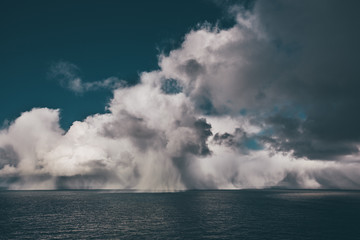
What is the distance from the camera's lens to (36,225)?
9894cm

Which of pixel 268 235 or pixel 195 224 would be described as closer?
pixel 268 235

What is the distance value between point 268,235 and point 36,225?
3939 inches

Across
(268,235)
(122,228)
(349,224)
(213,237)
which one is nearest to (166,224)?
(122,228)

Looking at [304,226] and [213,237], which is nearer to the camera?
[213,237]

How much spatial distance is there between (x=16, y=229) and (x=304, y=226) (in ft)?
410

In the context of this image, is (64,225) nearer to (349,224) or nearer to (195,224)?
(195,224)

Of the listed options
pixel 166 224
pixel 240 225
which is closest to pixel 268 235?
pixel 240 225

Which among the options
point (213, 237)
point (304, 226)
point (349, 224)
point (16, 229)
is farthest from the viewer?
point (349, 224)

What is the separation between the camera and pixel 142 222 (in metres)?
104

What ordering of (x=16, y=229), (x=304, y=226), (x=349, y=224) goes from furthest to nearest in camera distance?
(x=349, y=224) < (x=304, y=226) < (x=16, y=229)

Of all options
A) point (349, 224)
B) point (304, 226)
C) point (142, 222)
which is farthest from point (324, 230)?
point (142, 222)

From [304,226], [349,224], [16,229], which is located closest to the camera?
[16,229]

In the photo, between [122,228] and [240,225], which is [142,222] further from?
[240,225]

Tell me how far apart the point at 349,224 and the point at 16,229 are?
5978 inches
